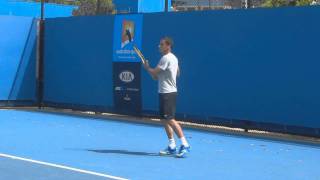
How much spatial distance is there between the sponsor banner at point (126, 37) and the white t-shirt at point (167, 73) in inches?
236

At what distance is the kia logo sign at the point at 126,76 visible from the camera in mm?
16109

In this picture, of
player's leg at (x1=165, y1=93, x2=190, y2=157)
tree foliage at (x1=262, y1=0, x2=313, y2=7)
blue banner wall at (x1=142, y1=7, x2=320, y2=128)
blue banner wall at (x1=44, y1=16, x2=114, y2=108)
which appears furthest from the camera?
→ tree foliage at (x1=262, y1=0, x2=313, y2=7)

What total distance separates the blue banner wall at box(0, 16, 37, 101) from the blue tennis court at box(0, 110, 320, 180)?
4424 mm

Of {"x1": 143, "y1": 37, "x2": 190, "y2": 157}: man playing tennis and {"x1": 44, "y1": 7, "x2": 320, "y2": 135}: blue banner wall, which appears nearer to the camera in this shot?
{"x1": 143, "y1": 37, "x2": 190, "y2": 157}: man playing tennis

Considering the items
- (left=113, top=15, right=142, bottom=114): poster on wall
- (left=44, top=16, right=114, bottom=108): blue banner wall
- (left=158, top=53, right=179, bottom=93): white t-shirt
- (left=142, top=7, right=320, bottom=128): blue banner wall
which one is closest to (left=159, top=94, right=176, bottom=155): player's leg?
(left=158, top=53, right=179, bottom=93): white t-shirt

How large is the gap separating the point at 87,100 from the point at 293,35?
6.84 meters

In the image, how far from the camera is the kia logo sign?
634 inches

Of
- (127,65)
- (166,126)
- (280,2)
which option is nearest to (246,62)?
(127,65)

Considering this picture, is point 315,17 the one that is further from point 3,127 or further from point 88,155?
point 3,127

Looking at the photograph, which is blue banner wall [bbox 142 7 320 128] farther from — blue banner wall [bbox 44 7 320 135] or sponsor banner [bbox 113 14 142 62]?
sponsor banner [bbox 113 14 142 62]

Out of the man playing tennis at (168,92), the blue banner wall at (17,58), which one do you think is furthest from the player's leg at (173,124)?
the blue banner wall at (17,58)

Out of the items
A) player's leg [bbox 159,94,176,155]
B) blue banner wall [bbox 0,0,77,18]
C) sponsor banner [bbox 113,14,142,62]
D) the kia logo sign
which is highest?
blue banner wall [bbox 0,0,77,18]

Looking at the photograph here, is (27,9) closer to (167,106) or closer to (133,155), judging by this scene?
(133,155)

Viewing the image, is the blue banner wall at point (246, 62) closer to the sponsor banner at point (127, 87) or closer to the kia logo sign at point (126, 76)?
the sponsor banner at point (127, 87)
